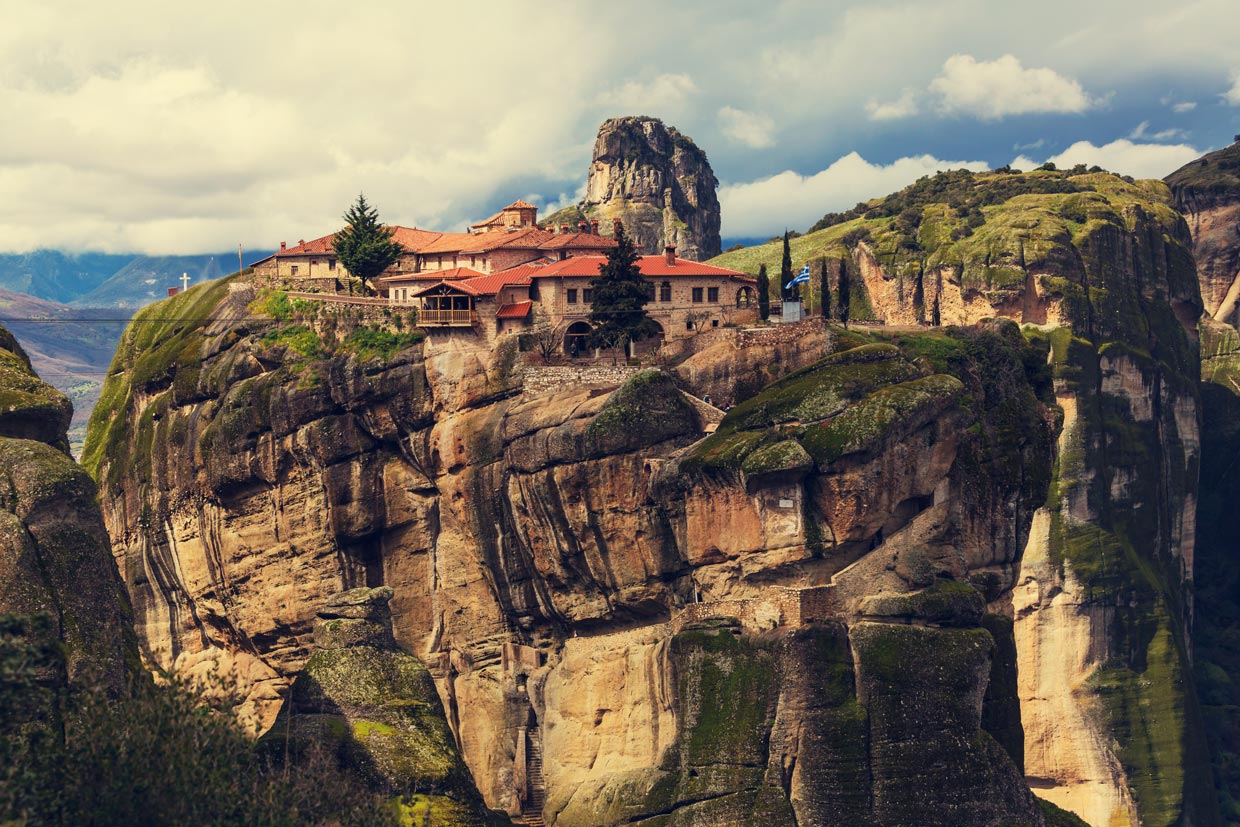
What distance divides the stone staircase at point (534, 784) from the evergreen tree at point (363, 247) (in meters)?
29.2

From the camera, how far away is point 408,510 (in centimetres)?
9969

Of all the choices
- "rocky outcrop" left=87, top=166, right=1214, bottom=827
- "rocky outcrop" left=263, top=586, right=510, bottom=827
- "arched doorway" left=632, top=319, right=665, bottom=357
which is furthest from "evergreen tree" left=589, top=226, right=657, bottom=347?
"rocky outcrop" left=263, top=586, right=510, bottom=827

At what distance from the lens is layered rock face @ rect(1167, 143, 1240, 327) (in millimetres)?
166500

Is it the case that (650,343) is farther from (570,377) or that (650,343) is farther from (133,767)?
(133,767)

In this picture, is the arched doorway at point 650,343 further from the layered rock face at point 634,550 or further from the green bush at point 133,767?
the green bush at point 133,767

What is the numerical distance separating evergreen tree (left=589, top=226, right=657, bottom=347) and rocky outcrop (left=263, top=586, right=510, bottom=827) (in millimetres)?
18494

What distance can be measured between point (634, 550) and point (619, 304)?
43.2 ft

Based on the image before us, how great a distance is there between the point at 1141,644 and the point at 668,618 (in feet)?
165

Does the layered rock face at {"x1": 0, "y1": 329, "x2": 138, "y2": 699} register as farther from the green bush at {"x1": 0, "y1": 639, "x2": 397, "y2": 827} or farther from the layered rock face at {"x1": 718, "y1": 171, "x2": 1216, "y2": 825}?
the layered rock face at {"x1": 718, "y1": 171, "x2": 1216, "y2": 825}

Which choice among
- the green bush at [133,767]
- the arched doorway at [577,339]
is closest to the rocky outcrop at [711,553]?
the arched doorway at [577,339]

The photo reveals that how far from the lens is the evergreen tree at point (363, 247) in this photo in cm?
10725

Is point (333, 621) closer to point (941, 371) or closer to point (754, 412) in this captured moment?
point (754, 412)

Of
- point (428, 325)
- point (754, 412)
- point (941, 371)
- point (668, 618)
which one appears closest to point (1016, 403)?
point (941, 371)

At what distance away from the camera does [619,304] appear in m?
94.9
